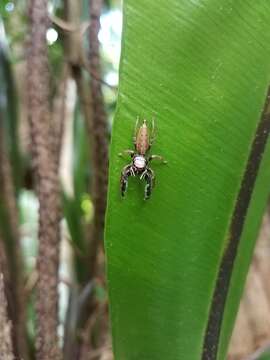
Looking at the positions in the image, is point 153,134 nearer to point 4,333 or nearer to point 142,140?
point 142,140

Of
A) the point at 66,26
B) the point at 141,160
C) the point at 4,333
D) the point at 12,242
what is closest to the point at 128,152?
the point at 141,160

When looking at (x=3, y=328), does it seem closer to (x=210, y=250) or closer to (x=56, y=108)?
(x=210, y=250)

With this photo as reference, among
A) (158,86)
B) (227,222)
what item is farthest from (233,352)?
(158,86)

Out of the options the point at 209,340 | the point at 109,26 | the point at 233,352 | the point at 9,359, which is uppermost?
the point at 109,26

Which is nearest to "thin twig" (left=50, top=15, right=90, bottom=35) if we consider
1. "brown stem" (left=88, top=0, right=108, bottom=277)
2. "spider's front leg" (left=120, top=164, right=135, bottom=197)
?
"brown stem" (left=88, top=0, right=108, bottom=277)

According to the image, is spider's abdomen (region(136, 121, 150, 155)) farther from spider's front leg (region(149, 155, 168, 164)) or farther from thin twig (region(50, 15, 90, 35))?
thin twig (region(50, 15, 90, 35))

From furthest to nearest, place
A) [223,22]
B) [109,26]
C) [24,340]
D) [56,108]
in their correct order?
[109,26] → [56,108] → [24,340] → [223,22]

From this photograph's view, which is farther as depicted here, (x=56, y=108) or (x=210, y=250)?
(x=56, y=108)
